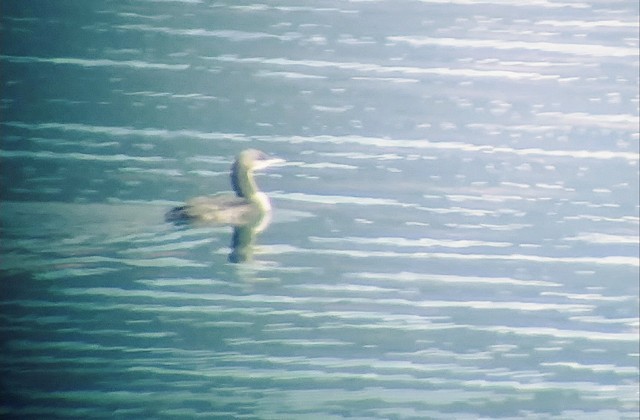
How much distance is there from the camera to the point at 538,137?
1.09 metres

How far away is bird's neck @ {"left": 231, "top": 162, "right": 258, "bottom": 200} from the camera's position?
108 cm

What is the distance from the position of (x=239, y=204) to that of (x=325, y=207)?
138mm

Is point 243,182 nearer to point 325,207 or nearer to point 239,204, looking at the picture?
point 239,204

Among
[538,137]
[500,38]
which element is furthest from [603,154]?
[500,38]

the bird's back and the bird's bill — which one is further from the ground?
the bird's bill

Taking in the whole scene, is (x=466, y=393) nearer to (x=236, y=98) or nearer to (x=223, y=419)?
(x=223, y=419)

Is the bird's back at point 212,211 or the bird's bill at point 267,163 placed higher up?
the bird's bill at point 267,163

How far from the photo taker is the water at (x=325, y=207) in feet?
3.59

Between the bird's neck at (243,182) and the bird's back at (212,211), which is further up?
the bird's neck at (243,182)

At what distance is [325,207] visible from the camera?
43.5 inches

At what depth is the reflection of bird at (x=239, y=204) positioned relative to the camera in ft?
3.55

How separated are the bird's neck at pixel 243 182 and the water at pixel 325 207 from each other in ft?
0.08

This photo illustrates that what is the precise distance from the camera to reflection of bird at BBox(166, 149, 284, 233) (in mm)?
1083

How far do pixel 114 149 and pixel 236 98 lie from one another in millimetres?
212
